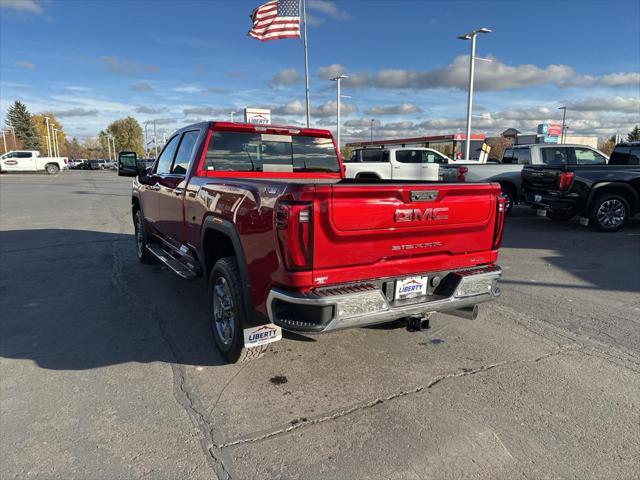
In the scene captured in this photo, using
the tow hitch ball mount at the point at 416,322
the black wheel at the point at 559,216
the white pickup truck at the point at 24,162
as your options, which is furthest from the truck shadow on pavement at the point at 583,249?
the white pickup truck at the point at 24,162

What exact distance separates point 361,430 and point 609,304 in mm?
3891

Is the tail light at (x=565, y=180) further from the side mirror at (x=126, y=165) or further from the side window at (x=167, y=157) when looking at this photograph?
the side mirror at (x=126, y=165)

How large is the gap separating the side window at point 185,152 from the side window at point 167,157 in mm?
256

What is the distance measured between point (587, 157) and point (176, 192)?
1144 centimetres

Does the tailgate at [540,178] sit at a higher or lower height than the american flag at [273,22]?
lower

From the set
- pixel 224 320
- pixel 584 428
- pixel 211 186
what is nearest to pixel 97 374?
pixel 224 320

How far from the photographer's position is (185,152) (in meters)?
5.02

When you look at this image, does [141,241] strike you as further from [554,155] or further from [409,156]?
[409,156]

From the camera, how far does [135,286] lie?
5.85 meters

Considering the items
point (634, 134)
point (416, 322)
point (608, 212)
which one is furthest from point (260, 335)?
point (634, 134)

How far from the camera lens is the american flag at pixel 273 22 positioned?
17.5m

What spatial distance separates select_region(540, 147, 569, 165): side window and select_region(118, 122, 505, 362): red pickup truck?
997 centimetres

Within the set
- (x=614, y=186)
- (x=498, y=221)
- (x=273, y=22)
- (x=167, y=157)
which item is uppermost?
(x=273, y=22)

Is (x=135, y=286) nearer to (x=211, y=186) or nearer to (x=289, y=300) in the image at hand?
(x=211, y=186)
